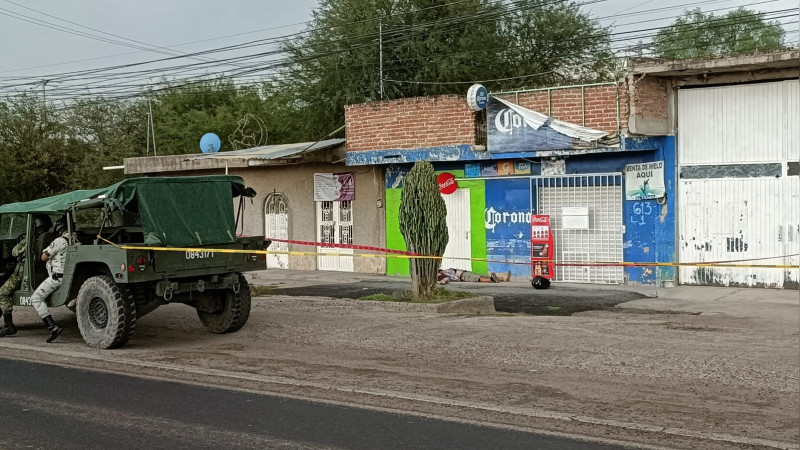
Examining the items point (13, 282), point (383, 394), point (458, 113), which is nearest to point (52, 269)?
point (13, 282)

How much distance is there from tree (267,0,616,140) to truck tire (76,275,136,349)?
1238 inches

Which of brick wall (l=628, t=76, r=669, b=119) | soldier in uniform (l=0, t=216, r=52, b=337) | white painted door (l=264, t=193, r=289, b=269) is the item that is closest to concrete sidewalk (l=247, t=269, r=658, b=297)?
white painted door (l=264, t=193, r=289, b=269)

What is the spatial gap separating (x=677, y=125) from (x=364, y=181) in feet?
28.7

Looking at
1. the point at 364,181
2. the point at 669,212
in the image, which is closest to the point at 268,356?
the point at 669,212

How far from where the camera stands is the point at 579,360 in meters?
10.0

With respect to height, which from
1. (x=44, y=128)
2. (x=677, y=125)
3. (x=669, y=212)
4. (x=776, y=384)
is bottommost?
(x=776, y=384)

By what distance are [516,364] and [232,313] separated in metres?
4.55

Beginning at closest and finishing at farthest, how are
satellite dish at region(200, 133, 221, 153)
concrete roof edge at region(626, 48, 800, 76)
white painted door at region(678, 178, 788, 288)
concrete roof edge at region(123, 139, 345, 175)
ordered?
concrete roof edge at region(626, 48, 800, 76), white painted door at region(678, 178, 788, 288), concrete roof edge at region(123, 139, 345, 175), satellite dish at region(200, 133, 221, 153)

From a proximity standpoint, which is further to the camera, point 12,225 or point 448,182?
point 448,182

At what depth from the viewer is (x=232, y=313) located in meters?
12.7

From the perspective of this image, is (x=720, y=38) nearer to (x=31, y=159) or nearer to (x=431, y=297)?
(x=31, y=159)

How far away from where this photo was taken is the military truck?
11297 millimetres

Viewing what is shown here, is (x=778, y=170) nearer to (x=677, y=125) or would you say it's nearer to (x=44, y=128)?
(x=677, y=125)

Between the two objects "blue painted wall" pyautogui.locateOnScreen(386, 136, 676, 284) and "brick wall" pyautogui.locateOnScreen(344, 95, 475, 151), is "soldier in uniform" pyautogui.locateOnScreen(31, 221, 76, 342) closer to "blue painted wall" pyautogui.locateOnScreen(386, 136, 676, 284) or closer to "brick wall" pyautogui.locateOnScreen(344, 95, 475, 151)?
"blue painted wall" pyautogui.locateOnScreen(386, 136, 676, 284)
